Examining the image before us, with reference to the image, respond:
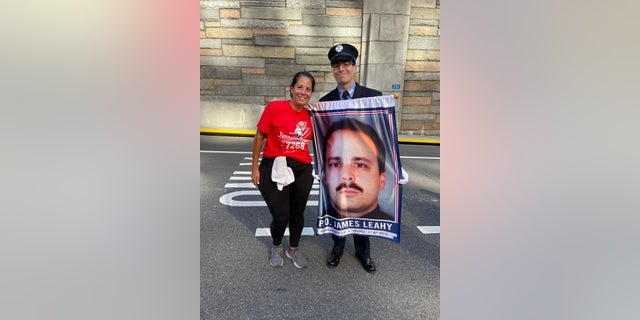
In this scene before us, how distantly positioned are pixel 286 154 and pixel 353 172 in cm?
54

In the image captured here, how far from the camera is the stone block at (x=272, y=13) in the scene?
31.0 feet

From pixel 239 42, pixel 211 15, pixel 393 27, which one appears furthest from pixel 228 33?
pixel 393 27

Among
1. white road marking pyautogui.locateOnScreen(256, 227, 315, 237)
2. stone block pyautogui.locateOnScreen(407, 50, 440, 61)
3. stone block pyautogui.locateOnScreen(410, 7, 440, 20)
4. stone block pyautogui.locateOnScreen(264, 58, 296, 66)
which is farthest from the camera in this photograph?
stone block pyautogui.locateOnScreen(407, 50, 440, 61)

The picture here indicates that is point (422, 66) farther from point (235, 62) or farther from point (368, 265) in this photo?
point (368, 265)

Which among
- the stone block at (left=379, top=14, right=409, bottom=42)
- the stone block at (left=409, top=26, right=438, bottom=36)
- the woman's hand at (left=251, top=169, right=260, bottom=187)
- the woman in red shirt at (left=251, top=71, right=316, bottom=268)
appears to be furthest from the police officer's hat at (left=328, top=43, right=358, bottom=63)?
the stone block at (left=409, top=26, right=438, bottom=36)

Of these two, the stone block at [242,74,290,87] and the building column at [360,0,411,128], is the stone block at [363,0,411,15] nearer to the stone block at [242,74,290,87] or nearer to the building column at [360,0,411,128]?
the building column at [360,0,411,128]

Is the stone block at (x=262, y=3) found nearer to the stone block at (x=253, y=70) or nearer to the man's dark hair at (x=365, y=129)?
the stone block at (x=253, y=70)

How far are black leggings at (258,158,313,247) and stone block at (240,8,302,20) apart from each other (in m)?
8.49

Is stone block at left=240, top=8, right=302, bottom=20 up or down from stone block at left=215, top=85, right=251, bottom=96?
up

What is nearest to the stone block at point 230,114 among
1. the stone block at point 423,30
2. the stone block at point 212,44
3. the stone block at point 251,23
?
the stone block at point 212,44

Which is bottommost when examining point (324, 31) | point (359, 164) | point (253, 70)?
point (359, 164)

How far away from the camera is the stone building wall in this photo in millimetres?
9531

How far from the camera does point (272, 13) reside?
31.2 feet
